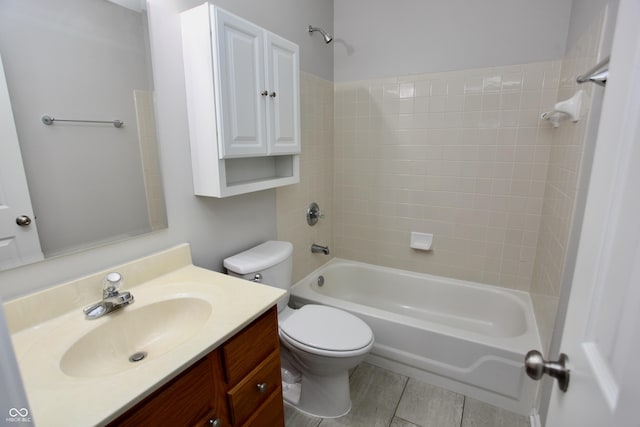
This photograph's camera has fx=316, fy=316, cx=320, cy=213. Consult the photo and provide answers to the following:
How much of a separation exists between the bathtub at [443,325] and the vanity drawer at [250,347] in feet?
2.98

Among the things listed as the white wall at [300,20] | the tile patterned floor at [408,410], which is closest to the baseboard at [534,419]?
the tile patterned floor at [408,410]

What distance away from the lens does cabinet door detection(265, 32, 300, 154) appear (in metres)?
1.47

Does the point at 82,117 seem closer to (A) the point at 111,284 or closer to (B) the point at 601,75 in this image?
(A) the point at 111,284

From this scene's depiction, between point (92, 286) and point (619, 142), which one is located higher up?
point (619, 142)

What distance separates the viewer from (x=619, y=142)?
469 mm

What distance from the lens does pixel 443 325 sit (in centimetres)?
188

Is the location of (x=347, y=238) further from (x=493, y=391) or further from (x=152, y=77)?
(x=152, y=77)

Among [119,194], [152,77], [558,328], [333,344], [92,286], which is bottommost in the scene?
[333,344]

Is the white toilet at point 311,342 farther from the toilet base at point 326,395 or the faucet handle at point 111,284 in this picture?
the faucet handle at point 111,284

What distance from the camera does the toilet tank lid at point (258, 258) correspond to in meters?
1.47

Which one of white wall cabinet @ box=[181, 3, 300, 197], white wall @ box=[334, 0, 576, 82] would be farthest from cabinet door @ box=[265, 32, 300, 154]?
white wall @ box=[334, 0, 576, 82]

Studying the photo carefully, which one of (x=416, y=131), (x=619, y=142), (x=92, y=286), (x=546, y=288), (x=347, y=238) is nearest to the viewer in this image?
(x=619, y=142)

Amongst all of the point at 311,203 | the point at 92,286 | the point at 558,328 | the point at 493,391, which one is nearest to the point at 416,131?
the point at 311,203

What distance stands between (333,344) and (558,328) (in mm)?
962
